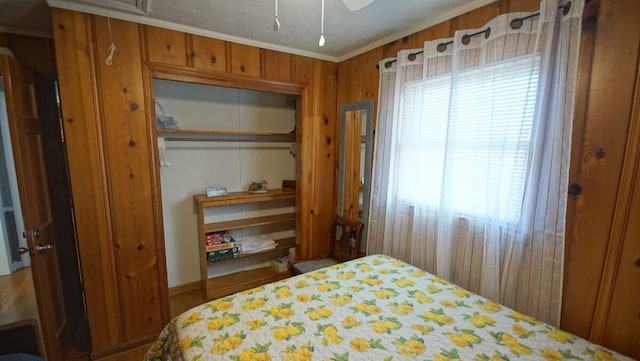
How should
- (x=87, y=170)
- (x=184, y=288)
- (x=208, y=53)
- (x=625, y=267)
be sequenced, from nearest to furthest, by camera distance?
(x=625, y=267) < (x=87, y=170) < (x=208, y=53) < (x=184, y=288)

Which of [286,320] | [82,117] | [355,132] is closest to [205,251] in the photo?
[82,117]

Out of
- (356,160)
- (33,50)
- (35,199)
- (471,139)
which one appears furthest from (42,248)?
(471,139)

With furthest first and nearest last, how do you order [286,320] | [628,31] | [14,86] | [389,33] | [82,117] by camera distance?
1. [389,33]
2. [82,117]
3. [14,86]
4. [286,320]
5. [628,31]

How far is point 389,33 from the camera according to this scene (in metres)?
2.06

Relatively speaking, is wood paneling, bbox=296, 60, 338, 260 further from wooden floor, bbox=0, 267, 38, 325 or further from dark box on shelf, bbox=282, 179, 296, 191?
wooden floor, bbox=0, 267, 38, 325

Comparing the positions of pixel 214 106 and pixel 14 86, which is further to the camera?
pixel 214 106

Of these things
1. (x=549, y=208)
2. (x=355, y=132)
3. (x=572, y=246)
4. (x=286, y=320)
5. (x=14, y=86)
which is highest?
(x=14, y=86)

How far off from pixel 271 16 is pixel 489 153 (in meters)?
1.59

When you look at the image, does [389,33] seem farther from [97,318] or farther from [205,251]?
[97,318]

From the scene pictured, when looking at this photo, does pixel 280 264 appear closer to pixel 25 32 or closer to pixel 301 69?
pixel 301 69

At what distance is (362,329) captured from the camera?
1.19m

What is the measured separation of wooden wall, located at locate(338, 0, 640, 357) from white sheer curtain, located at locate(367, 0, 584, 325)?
7 cm

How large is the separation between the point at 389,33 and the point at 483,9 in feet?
2.14

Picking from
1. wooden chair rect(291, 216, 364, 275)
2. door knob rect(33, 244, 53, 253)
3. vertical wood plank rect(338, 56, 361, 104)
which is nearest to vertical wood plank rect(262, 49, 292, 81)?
vertical wood plank rect(338, 56, 361, 104)
